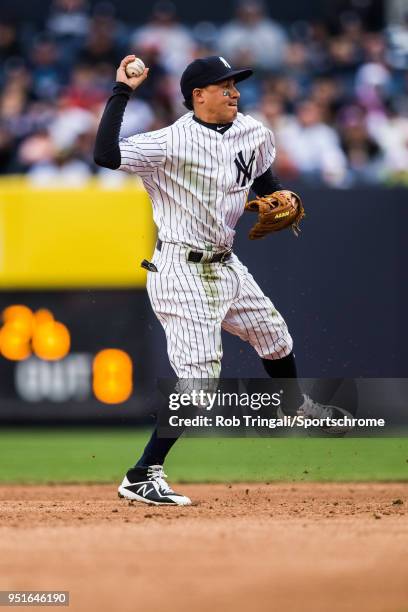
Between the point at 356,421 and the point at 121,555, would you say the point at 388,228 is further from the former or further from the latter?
the point at 121,555

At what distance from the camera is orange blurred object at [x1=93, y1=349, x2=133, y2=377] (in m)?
9.84

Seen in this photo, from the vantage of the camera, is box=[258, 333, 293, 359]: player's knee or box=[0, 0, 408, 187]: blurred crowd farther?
box=[0, 0, 408, 187]: blurred crowd

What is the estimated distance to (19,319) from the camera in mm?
9844

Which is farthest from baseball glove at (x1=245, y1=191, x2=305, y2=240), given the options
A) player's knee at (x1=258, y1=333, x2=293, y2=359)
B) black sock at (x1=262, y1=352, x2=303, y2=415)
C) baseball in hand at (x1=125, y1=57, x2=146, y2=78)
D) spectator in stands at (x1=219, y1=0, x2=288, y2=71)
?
spectator in stands at (x1=219, y1=0, x2=288, y2=71)

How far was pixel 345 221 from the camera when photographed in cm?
991

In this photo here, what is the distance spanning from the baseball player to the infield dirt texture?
0.57 m

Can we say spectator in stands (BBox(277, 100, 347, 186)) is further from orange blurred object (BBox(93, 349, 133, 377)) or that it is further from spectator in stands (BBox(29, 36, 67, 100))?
orange blurred object (BBox(93, 349, 133, 377))

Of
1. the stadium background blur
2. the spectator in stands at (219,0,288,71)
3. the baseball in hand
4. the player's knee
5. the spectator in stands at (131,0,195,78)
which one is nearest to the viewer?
the baseball in hand

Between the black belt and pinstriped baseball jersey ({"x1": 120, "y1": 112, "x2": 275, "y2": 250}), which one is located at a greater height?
pinstriped baseball jersey ({"x1": 120, "y1": 112, "x2": 275, "y2": 250})

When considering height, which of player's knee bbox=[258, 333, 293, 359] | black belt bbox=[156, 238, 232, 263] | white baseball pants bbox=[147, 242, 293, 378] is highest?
black belt bbox=[156, 238, 232, 263]

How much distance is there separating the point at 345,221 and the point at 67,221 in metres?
2.18

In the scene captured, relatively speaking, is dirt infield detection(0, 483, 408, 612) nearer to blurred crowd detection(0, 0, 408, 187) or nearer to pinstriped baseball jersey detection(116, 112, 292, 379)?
pinstriped baseball jersey detection(116, 112, 292, 379)

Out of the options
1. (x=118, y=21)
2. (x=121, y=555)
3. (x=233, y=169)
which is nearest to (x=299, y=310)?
(x=233, y=169)

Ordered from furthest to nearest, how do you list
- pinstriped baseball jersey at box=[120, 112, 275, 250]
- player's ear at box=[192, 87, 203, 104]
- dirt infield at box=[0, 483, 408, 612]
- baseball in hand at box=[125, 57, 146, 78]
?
player's ear at box=[192, 87, 203, 104]
pinstriped baseball jersey at box=[120, 112, 275, 250]
baseball in hand at box=[125, 57, 146, 78]
dirt infield at box=[0, 483, 408, 612]
